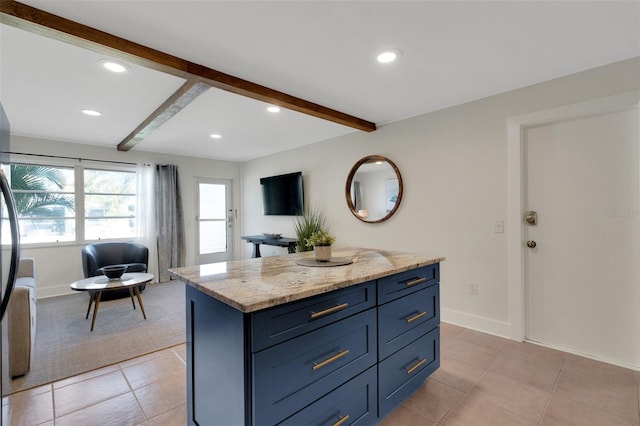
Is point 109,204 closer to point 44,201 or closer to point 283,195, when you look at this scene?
point 44,201

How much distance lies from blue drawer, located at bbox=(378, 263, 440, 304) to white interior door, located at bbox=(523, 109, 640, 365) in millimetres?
1314

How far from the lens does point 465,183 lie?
3.03 m

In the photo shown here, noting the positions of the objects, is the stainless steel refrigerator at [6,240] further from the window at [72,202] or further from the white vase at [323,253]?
the window at [72,202]

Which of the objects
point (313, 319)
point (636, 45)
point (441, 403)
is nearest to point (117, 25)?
point (313, 319)

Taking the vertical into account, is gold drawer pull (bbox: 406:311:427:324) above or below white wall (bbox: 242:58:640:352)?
below

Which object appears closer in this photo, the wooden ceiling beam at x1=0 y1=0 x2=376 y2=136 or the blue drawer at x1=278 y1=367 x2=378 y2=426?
the blue drawer at x1=278 y1=367 x2=378 y2=426

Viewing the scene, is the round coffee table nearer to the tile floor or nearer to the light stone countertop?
the tile floor

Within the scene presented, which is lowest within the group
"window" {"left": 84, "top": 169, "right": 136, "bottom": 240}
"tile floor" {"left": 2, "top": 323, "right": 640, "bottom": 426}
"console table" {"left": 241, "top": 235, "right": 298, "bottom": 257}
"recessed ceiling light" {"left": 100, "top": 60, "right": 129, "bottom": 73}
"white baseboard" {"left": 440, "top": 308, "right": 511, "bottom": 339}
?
"tile floor" {"left": 2, "top": 323, "right": 640, "bottom": 426}

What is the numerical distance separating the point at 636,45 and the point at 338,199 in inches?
125

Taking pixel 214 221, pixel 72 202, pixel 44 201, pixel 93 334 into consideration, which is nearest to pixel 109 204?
pixel 72 202

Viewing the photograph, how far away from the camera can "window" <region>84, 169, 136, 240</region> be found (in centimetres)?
475

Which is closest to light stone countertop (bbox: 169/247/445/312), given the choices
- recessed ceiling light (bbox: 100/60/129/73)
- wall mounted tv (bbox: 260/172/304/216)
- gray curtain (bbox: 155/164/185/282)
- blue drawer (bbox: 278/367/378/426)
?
blue drawer (bbox: 278/367/378/426)

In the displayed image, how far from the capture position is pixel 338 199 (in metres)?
4.40

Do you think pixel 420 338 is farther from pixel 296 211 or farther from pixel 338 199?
pixel 296 211
